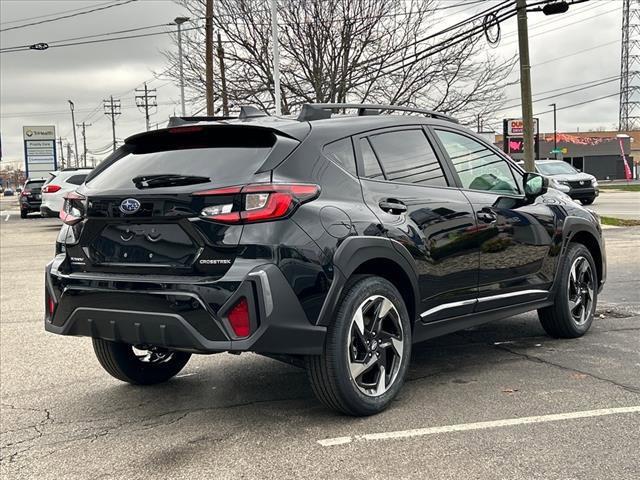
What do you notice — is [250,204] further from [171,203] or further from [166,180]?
[166,180]

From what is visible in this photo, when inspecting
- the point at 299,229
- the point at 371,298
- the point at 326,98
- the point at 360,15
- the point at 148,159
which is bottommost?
the point at 371,298

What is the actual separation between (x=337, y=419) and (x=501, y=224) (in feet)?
6.41

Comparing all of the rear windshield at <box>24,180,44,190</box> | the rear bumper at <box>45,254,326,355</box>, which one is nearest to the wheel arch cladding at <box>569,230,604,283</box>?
the rear bumper at <box>45,254,326,355</box>

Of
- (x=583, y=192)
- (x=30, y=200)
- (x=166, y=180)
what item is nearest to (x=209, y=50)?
(x=30, y=200)

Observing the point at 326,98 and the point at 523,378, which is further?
the point at 326,98

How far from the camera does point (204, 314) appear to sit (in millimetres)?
3654

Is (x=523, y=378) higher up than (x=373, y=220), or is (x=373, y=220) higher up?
(x=373, y=220)

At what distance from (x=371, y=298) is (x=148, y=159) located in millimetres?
1545

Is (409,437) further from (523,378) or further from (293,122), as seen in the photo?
(293,122)

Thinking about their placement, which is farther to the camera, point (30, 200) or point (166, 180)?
point (30, 200)

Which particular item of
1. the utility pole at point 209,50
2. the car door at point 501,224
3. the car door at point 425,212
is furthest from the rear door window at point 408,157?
the utility pole at point 209,50

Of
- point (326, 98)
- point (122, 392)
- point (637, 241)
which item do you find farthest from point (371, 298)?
point (326, 98)

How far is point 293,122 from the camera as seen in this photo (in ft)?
14.1

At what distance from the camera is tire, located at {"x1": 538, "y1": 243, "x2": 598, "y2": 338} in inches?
230
